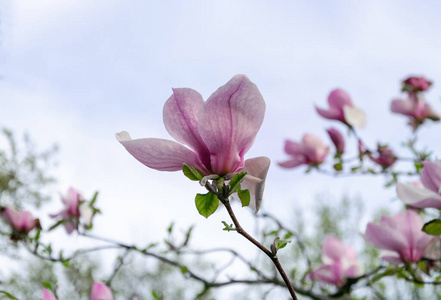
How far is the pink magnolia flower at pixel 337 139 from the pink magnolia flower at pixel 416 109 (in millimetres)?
296

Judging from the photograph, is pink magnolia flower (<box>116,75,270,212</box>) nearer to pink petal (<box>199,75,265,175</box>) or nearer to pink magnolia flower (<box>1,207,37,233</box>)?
pink petal (<box>199,75,265,175</box>)

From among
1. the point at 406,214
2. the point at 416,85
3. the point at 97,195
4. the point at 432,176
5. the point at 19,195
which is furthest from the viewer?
the point at 19,195

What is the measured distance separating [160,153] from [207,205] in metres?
0.09

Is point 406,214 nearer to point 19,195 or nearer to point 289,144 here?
point 289,144

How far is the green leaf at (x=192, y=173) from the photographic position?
Answer: 51 centimetres

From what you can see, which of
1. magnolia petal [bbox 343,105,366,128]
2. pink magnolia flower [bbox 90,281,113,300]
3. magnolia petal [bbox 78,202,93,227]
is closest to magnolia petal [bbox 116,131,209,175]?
pink magnolia flower [bbox 90,281,113,300]

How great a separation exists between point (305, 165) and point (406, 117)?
404 mm

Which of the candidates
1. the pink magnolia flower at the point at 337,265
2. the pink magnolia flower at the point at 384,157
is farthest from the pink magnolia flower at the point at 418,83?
the pink magnolia flower at the point at 337,265

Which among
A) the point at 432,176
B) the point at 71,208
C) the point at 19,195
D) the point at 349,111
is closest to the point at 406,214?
the point at 432,176

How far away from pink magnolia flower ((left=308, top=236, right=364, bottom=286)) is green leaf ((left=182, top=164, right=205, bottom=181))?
948 millimetres

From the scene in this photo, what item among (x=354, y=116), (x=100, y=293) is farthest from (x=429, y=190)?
(x=354, y=116)

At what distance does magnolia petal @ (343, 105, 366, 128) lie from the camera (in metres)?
1.45

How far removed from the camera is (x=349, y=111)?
1.45m

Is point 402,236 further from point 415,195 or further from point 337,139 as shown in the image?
point 337,139
